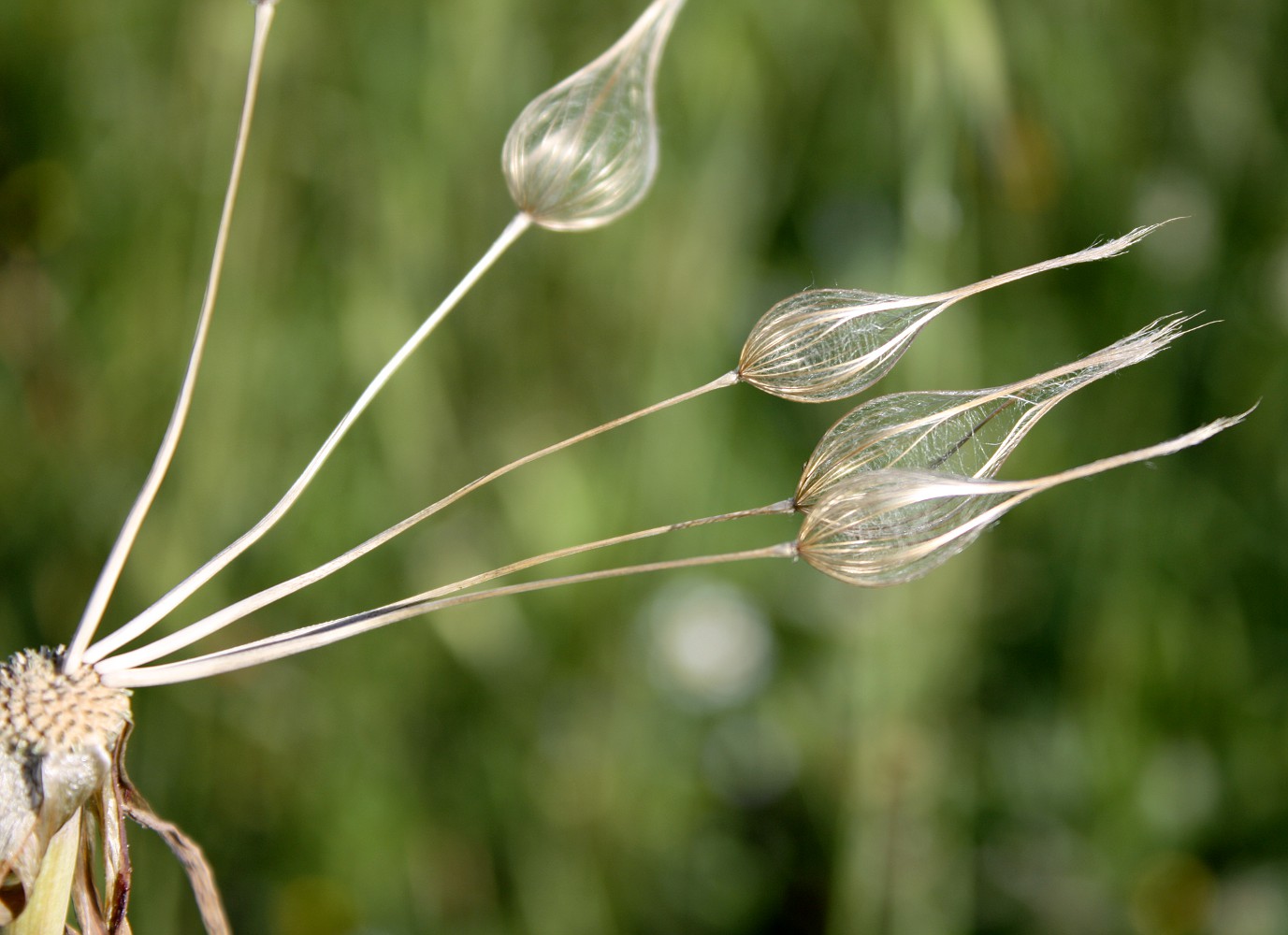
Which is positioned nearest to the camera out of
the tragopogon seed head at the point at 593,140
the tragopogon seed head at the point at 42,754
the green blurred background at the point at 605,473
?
the tragopogon seed head at the point at 42,754

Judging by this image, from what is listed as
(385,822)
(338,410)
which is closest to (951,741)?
(385,822)

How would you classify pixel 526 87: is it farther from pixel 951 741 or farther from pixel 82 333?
pixel 951 741

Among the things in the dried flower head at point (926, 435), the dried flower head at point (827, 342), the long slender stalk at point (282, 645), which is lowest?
the long slender stalk at point (282, 645)

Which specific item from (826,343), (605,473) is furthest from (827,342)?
(605,473)

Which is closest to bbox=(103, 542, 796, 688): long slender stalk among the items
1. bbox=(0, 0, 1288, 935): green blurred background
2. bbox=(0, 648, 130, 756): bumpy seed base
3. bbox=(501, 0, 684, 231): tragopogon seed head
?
bbox=(0, 648, 130, 756): bumpy seed base


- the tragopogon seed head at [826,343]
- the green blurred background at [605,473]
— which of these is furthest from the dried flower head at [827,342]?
the green blurred background at [605,473]

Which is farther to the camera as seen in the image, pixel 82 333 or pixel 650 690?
pixel 650 690

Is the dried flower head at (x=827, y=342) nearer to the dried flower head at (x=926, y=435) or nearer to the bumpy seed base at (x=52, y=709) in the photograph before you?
the dried flower head at (x=926, y=435)
